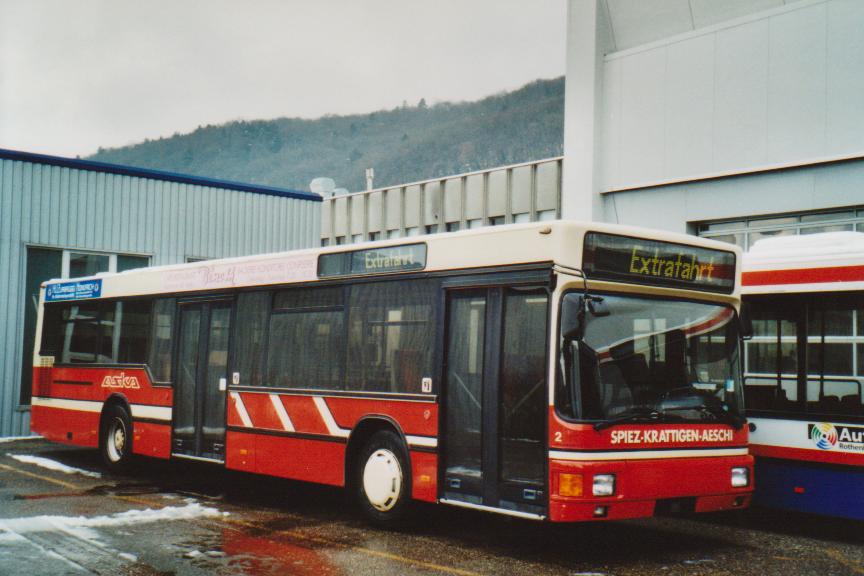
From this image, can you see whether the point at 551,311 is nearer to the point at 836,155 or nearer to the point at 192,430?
the point at 192,430

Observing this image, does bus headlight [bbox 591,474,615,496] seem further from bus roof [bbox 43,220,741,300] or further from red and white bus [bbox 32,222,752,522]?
bus roof [bbox 43,220,741,300]

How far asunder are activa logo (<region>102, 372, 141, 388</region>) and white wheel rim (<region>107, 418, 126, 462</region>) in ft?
1.66

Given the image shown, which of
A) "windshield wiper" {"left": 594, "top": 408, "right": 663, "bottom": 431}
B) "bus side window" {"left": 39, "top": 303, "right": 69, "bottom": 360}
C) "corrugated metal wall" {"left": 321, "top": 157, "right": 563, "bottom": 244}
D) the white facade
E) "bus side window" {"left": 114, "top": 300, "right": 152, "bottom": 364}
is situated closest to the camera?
"windshield wiper" {"left": 594, "top": 408, "right": 663, "bottom": 431}

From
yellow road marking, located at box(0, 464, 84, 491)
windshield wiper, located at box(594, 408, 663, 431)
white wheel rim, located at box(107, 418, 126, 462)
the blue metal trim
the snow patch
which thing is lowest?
the snow patch

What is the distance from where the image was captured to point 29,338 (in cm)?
1969

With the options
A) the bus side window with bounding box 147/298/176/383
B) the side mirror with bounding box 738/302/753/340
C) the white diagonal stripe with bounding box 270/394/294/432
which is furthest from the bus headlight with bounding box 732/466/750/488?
the bus side window with bounding box 147/298/176/383

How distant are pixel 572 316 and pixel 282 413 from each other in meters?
4.30

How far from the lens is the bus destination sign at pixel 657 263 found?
8008 millimetres

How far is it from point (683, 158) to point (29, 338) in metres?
13.4

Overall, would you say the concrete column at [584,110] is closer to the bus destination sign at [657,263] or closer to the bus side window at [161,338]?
the bus side window at [161,338]

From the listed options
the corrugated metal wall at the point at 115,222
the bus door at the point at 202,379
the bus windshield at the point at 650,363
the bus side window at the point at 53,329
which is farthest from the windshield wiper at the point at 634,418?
the corrugated metal wall at the point at 115,222

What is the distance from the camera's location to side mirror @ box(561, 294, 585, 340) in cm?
761

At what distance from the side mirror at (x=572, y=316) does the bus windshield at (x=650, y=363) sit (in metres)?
0.01

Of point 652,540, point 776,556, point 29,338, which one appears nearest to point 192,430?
point 652,540
